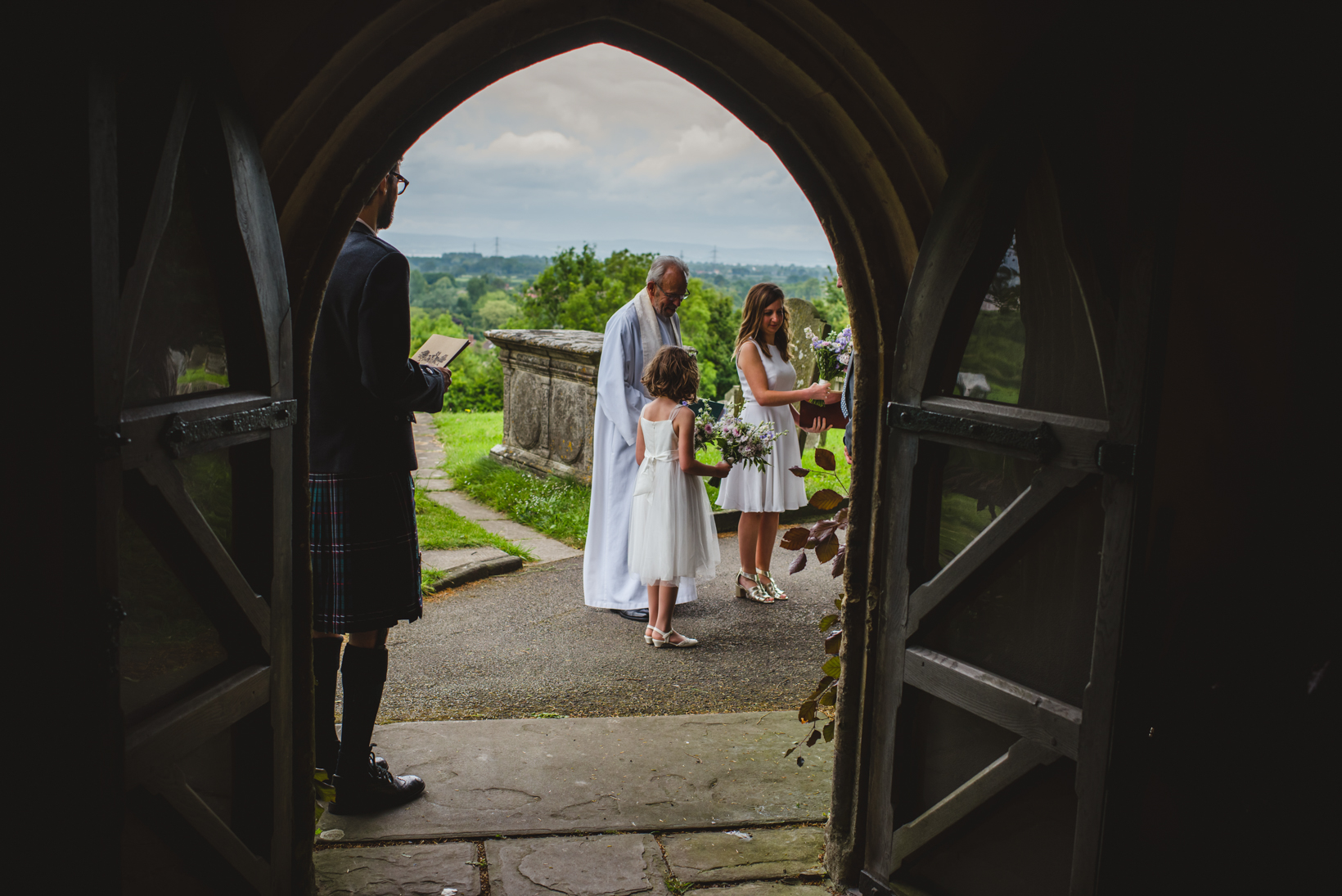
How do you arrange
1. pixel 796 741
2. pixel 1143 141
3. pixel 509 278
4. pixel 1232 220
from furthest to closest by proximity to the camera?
pixel 509 278 < pixel 796 741 < pixel 1232 220 < pixel 1143 141

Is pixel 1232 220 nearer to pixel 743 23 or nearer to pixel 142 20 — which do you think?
pixel 743 23

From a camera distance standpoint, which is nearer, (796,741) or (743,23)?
(743,23)

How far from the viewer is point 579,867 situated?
9.84 feet

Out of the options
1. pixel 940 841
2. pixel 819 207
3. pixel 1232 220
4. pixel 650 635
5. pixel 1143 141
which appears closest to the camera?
pixel 1143 141

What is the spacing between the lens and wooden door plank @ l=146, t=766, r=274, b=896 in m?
2.02

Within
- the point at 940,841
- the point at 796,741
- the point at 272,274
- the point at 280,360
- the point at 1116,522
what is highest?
the point at 272,274

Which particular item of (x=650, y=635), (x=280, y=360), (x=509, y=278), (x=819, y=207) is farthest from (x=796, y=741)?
(x=509, y=278)

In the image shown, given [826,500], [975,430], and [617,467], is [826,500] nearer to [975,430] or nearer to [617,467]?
[975,430]

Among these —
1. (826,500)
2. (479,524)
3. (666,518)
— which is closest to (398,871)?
(826,500)

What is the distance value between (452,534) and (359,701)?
146 inches

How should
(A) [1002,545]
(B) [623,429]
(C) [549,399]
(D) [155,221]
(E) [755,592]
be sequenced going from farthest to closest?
(C) [549,399], (E) [755,592], (B) [623,429], (A) [1002,545], (D) [155,221]

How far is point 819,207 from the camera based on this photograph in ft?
9.48

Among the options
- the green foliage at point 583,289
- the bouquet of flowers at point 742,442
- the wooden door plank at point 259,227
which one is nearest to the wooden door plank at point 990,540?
the wooden door plank at point 259,227

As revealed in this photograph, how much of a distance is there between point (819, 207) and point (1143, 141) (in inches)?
42.6
